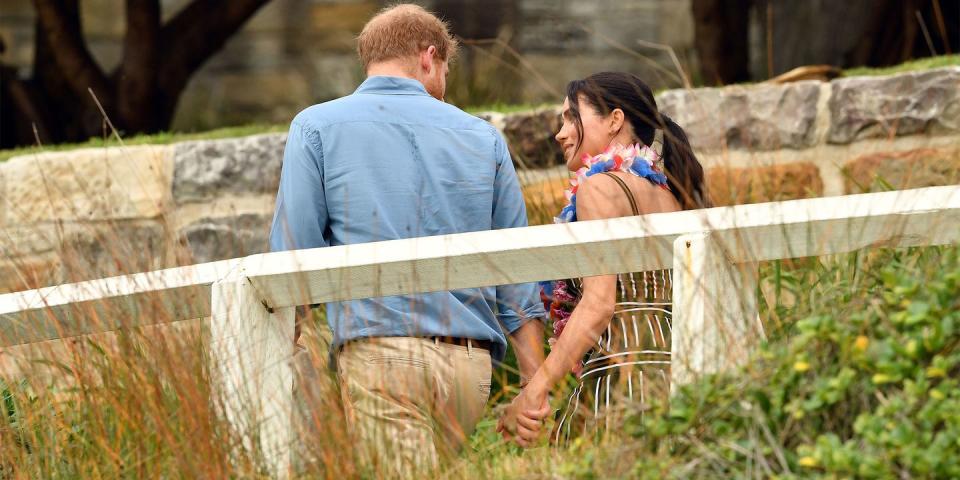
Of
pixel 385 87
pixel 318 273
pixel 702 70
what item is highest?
pixel 385 87

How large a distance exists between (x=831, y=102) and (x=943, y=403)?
323cm

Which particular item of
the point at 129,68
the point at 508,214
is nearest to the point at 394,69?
the point at 508,214

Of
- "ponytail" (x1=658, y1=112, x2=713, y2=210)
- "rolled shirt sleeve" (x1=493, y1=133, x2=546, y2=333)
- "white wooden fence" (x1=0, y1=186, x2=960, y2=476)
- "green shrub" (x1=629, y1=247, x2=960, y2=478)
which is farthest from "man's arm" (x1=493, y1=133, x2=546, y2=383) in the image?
"green shrub" (x1=629, y1=247, x2=960, y2=478)

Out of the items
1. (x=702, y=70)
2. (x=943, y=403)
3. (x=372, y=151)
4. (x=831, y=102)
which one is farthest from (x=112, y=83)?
(x=943, y=403)

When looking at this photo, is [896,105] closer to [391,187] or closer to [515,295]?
[515,295]

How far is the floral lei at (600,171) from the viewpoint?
363 cm

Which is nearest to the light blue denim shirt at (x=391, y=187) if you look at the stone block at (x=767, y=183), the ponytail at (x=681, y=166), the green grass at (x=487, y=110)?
the ponytail at (x=681, y=166)

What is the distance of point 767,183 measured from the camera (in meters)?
5.27

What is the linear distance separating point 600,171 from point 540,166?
2058 millimetres

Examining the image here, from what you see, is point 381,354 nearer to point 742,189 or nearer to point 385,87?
point 385,87

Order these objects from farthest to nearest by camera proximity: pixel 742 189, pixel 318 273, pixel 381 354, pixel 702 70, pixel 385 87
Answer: pixel 702 70, pixel 742 189, pixel 385 87, pixel 381 354, pixel 318 273

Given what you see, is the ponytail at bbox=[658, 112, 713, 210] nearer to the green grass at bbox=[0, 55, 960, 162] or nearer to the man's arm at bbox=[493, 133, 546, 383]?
the man's arm at bbox=[493, 133, 546, 383]

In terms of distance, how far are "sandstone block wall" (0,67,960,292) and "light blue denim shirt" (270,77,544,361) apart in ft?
4.23

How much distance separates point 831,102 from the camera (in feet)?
17.8
